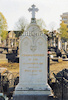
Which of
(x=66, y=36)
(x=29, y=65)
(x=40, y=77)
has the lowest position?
(x=40, y=77)

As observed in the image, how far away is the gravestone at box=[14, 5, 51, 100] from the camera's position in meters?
5.66

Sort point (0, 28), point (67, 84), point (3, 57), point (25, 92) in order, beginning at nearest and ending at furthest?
1. point (25, 92)
2. point (67, 84)
3. point (3, 57)
4. point (0, 28)

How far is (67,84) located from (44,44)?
202 centimetres

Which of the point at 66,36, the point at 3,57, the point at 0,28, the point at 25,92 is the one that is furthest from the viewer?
the point at 66,36

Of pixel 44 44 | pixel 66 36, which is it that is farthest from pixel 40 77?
pixel 66 36

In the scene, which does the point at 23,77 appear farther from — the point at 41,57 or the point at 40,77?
the point at 41,57

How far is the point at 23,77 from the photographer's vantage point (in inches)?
229

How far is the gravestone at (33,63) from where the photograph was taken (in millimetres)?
5664

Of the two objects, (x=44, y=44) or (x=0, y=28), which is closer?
(x=44, y=44)

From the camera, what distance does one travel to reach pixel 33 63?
5789 mm

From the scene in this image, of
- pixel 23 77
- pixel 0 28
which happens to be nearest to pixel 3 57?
pixel 23 77

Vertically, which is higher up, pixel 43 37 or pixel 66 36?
pixel 66 36

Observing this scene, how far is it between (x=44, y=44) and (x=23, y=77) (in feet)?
4.96

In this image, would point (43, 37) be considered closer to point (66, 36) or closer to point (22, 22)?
point (22, 22)
